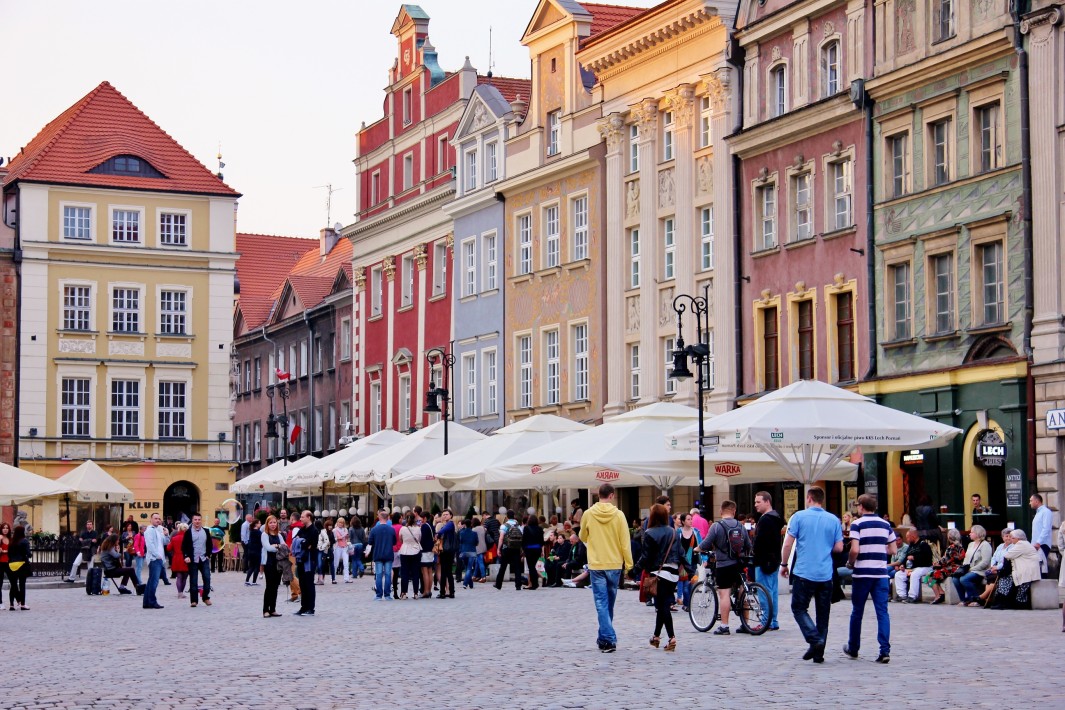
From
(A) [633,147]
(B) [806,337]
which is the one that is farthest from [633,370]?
(B) [806,337]

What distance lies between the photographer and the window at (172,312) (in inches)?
2766

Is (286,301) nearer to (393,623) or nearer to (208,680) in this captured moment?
(393,623)

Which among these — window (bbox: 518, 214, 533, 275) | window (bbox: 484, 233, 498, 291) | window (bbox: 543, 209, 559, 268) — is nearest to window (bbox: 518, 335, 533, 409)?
window (bbox: 518, 214, 533, 275)

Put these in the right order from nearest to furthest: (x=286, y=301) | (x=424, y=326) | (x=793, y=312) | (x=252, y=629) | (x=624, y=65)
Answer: (x=252, y=629)
(x=793, y=312)
(x=624, y=65)
(x=424, y=326)
(x=286, y=301)

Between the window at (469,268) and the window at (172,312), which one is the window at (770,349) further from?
the window at (172,312)

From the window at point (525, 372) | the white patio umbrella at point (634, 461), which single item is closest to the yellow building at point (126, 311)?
the window at point (525, 372)

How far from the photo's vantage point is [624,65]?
4991 cm

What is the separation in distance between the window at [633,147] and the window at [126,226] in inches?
1017

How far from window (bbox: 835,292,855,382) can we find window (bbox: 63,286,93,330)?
115 ft

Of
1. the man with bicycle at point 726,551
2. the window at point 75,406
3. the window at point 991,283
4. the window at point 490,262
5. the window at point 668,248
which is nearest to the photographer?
the man with bicycle at point 726,551

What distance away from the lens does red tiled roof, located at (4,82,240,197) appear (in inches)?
2721

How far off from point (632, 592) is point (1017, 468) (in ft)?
23.5

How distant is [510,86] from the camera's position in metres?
61.8

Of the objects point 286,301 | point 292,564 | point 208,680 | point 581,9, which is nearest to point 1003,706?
point 208,680
